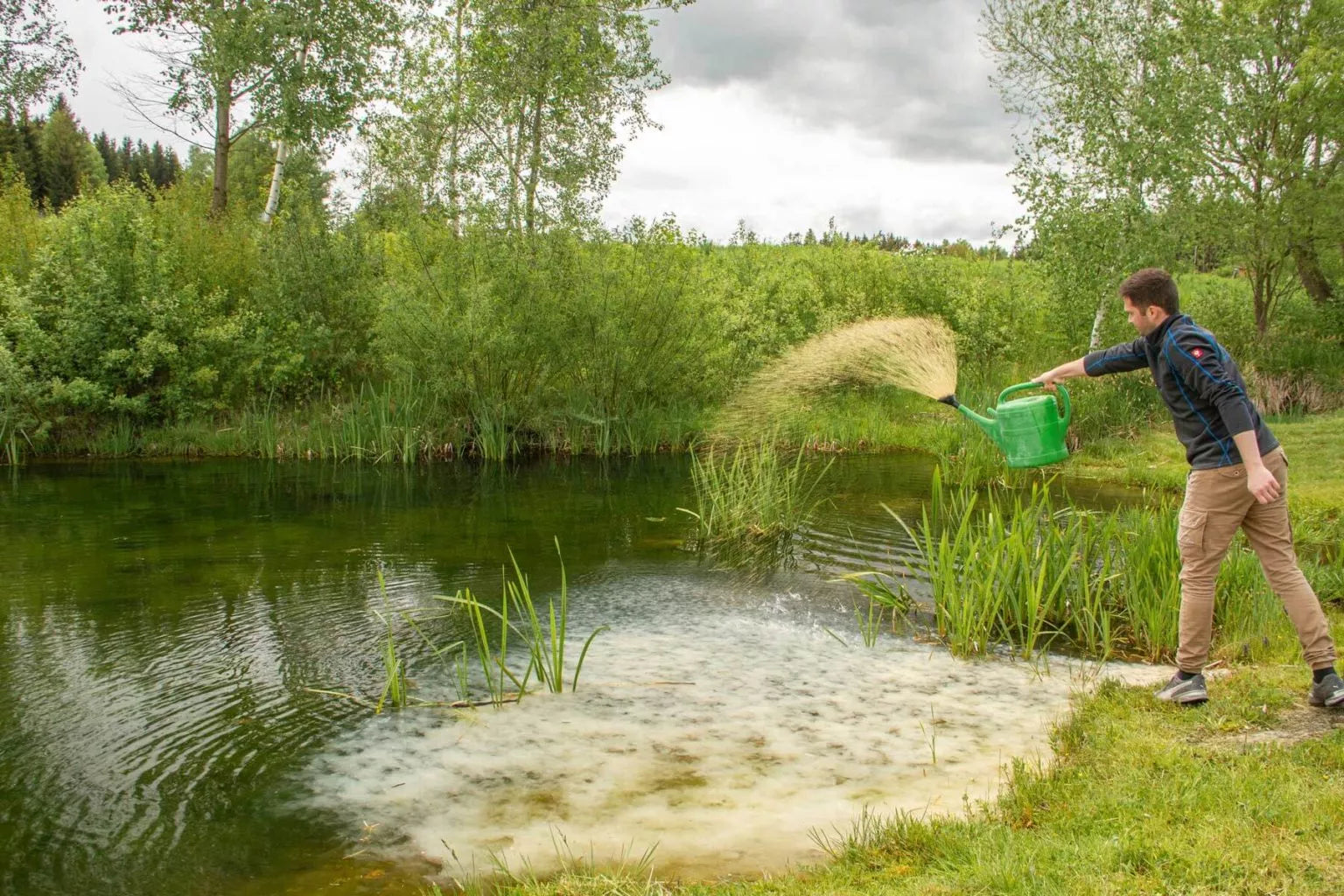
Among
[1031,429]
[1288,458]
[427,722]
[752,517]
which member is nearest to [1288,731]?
[1031,429]

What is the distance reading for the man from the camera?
181 inches

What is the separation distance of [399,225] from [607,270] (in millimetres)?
4357

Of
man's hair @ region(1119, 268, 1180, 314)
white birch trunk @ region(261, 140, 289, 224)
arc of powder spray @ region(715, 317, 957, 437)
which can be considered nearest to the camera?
man's hair @ region(1119, 268, 1180, 314)

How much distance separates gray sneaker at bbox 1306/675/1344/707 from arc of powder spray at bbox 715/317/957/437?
266 centimetres

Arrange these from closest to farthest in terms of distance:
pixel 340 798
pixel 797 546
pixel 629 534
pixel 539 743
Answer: pixel 340 798 → pixel 539 743 → pixel 797 546 → pixel 629 534

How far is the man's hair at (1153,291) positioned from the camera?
4.81 meters

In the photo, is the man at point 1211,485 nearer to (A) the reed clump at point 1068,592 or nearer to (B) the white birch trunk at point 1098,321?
(A) the reed clump at point 1068,592

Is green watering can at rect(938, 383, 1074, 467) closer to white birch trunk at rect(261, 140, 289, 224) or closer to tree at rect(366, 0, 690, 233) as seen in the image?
tree at rect(366, 0, 690, 233)

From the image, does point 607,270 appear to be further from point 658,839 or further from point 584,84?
point 658,839

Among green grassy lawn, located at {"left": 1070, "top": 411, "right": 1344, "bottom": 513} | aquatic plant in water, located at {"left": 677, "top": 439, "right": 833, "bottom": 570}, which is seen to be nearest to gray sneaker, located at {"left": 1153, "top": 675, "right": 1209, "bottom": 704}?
aquatic plant in water, located at {"left": 677, "top": 439, "right": 833, "bottom": 570}

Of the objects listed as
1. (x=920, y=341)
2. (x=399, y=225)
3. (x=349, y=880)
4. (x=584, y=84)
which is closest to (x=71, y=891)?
(x=349, y=880)

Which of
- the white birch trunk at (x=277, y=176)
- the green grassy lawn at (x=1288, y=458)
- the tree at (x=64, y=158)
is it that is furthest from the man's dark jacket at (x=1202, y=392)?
the tree at (x=64, y=158)

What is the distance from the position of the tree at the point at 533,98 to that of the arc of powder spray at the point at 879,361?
25.8 ft

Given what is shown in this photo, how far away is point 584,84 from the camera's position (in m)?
20.2
